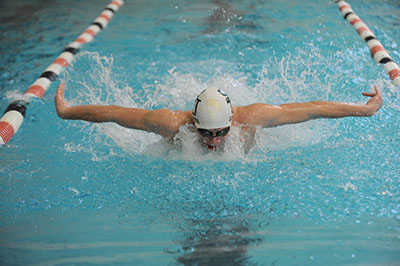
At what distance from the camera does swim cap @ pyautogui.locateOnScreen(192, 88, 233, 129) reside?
2854 millimetres

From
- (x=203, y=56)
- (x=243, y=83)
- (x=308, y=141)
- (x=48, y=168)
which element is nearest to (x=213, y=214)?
(x=308, y=141)

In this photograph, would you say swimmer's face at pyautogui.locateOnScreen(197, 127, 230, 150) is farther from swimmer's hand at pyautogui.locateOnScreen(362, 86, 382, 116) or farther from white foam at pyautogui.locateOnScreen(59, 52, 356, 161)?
swimmer's hand at pyautogui.locateOnScreen(362, 86, 382, 116)

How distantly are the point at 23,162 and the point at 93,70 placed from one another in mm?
1949

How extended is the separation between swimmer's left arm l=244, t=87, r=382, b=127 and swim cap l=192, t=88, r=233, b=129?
0.29 metres

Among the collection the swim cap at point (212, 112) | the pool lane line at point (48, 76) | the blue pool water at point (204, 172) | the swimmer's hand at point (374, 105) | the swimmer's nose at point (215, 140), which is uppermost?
the swim cap at point (212, 112)

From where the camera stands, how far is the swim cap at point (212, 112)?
112 inches

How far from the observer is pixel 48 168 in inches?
135

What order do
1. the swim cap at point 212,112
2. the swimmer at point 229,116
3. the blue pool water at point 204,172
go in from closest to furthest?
the blue pool water at point 204,172
the swim cap at point 212,112
the swimmer at point 229,116

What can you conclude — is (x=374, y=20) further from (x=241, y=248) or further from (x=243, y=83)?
(x=241, y=248)

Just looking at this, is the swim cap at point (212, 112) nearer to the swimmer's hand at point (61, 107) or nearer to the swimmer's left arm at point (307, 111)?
the swimmer's left arm at point (307, 111)

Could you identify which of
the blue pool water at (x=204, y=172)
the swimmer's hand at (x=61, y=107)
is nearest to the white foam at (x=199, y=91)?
the blue pool water at (x=204, y=172)

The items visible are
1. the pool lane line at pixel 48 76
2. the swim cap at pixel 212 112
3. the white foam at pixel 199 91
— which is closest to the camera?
the swim cap at pixel 212 112

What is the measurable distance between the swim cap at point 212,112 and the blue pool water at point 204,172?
0.26 metres

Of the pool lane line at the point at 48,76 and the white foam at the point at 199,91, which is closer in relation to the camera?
the white foam at the point at 199,91
